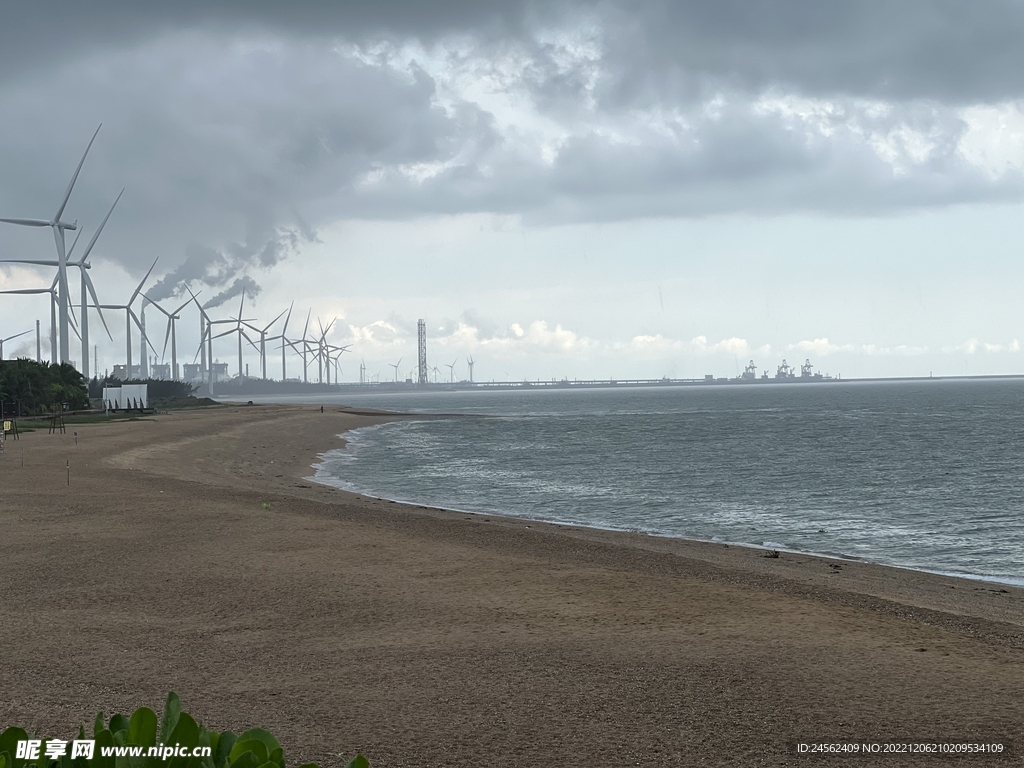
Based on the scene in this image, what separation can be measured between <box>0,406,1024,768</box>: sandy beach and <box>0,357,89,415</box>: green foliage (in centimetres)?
6604

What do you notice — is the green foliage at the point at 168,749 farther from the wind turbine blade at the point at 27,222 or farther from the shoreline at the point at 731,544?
the wind turbine blade at the point at 27,222

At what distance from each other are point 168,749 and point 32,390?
88985 millimetres

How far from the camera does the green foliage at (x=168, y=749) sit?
340 centimetres

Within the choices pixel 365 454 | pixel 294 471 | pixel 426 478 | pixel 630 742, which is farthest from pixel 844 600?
pixel 365 454

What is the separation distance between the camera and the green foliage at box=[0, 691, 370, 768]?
134 inches

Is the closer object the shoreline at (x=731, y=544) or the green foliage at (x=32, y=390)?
the shoreline at (x=731, y=544)

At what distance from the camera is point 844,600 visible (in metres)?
14.2

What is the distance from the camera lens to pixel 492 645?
1045cm

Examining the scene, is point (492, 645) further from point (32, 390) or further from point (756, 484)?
point (32, 390)

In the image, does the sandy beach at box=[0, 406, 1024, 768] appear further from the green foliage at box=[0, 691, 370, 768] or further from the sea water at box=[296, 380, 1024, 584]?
the sea water at box=[296, 380, 1024, 584]

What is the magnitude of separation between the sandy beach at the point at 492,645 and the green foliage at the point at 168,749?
3.30 metres

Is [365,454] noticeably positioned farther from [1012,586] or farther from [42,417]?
[1012,586]

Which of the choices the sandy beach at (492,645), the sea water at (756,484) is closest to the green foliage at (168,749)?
the sandy beach at (492,645)

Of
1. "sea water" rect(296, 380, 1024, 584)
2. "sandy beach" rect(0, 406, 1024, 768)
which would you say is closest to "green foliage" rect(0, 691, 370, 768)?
"sandy beach" rect(0, 406, 1024, 768)
